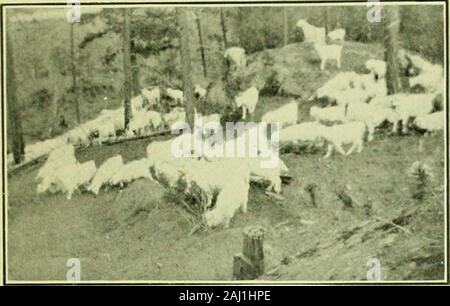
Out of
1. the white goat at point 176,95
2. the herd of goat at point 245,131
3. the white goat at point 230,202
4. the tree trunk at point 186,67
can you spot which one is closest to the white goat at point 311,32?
the herd of goat at point 245,131

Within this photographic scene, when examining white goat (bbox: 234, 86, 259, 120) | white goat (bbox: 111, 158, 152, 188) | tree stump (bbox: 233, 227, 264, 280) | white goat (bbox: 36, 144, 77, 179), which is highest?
white goat (bbox: 234, 86, 259, 120)

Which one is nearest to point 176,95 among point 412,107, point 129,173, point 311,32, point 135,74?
point 135,74

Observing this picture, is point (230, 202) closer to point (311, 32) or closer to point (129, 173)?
point (129, 173)

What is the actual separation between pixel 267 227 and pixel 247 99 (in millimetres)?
900

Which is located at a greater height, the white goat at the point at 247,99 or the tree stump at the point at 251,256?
the white goat at the point at 247,99

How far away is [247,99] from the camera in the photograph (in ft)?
11.9

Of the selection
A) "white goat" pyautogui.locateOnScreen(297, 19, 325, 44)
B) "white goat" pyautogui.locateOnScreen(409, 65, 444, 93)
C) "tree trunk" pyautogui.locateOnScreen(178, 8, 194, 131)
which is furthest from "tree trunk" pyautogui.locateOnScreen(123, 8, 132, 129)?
"white goat" pyautogui.locateOnScreen(409, 65, 444, 93)

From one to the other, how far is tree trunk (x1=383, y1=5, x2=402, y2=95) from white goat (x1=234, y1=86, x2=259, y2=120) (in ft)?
3.06

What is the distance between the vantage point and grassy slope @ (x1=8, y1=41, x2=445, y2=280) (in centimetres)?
358

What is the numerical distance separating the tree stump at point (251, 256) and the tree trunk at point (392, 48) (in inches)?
53.6

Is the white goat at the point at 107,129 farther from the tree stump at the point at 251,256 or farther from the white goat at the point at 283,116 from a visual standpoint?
the tree stump at the point at 251,256

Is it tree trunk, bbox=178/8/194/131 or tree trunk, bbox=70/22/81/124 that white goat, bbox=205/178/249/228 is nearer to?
tree trunk, bbox=178/8/194/131

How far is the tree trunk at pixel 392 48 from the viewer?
360cm

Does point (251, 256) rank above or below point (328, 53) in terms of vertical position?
below
